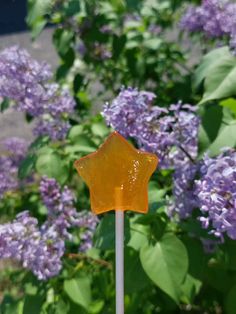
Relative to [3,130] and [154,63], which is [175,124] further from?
[3,130]

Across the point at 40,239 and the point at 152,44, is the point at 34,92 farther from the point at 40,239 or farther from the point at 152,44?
the point at 152,44

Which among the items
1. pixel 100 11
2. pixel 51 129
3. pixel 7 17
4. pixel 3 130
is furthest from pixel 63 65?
pixel 7 17

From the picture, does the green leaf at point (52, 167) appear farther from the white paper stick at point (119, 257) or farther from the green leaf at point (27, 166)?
the white paper stick at point (119, 257)

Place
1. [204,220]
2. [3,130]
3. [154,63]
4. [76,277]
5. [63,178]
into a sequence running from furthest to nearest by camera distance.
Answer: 1. [3,130]
2. [154,63]
3. [63,178]
4. [76,277]
5. [204,220]

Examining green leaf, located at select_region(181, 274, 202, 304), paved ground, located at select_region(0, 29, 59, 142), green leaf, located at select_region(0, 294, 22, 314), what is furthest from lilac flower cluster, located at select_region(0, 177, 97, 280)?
paved ground, located at select_region(0, 29, 59, 142)

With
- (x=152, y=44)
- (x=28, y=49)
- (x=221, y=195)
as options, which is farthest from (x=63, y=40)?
(x=28, y=49)

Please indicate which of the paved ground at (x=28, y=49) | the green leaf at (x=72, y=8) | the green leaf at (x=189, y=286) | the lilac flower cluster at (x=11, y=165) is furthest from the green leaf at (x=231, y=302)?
the paved ground at (x=28, y=49)
